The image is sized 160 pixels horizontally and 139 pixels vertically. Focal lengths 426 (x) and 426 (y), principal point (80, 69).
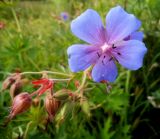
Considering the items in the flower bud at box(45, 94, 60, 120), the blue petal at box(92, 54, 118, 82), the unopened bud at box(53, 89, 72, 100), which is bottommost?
the flower bud at box(45, 94, 60, 120)

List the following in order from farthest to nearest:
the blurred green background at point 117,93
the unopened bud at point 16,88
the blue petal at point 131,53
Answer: the blurred green background at point 117,93 < the unopened bud at point 16,88 < the blue petal at point 131,53

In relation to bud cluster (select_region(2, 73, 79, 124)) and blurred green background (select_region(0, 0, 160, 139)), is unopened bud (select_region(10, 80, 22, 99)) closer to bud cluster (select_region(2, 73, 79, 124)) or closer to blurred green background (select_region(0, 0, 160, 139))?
bud cluster (select_region(2, 73, 79, 124))

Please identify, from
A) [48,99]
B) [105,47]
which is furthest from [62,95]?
[105,47]

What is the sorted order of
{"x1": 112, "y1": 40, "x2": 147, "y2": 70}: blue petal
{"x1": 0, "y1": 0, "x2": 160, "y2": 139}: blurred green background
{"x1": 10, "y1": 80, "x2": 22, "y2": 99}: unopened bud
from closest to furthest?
{"x1": 112, "y1": 40, "x2": 147, "y2": 70}: blue petal → {"x1": 10, "y1": 80, "x2": 22, "y2": 99}: unopened bud → {"x1": 0, "y1": 0, "x2": 160, "y2": 139}: blurred green background

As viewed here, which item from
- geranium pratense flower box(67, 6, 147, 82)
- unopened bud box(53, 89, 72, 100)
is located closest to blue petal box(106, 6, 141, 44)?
geranium pratense flower box(67, 6, 147, 82)

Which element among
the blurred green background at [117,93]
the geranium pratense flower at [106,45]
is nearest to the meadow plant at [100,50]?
the geranium pratense flower at [106,45]

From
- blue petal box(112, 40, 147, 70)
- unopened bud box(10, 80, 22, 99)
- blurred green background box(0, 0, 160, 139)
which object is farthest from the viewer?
blurred green background box(0, 0, 160, 139)

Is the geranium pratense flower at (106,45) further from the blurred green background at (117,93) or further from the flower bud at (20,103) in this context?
the blurred green background at (117,93)

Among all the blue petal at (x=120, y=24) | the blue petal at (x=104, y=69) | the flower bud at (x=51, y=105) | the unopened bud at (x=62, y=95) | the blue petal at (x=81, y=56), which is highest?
the blue petal at (x=120, y=24)
